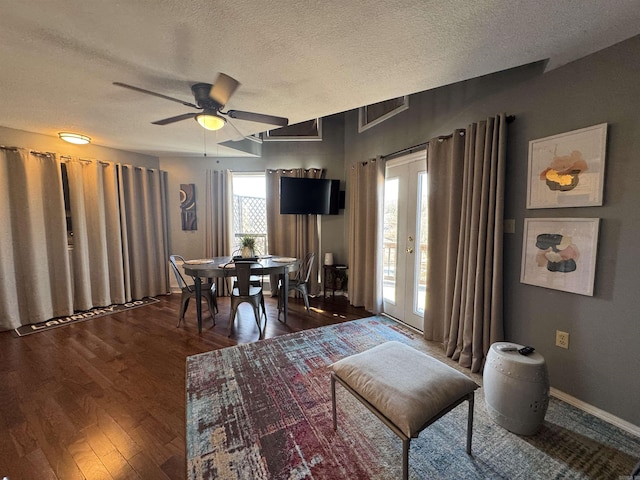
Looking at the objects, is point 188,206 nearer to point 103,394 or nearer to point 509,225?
point 103,394

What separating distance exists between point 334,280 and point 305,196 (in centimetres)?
147

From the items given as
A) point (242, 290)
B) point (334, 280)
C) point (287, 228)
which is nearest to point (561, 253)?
point (242, 290)

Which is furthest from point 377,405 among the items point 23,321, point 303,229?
point 23,321

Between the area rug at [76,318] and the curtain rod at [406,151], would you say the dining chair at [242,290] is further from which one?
the curtain rod at [406,151]

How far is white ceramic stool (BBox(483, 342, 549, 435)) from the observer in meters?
1.53

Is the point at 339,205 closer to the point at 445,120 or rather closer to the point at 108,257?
the point at 445,120

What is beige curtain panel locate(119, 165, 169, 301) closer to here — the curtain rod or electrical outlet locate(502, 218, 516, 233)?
the curtain rod

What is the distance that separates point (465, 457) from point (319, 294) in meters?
3.30

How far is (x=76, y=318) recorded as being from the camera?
3.43 metres

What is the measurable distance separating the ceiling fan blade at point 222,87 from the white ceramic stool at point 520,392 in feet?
8.61

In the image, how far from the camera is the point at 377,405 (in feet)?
4.12

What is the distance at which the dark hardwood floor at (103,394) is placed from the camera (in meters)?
1.42

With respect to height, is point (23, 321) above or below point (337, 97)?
below

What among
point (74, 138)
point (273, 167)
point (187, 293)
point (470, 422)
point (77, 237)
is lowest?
point (470, 422)
